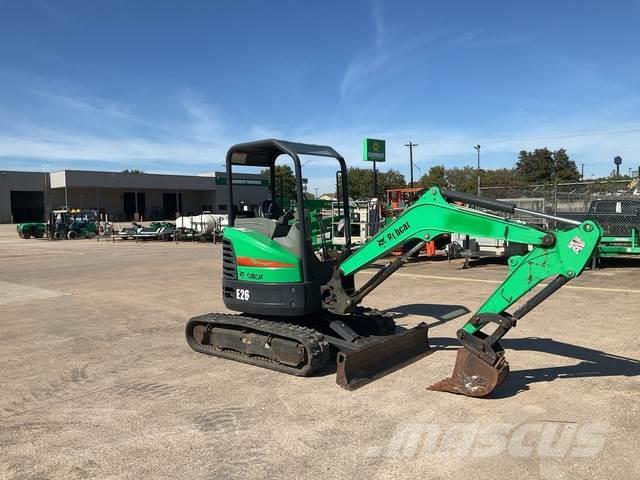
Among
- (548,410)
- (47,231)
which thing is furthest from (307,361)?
(47,231)

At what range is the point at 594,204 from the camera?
52.7 ft

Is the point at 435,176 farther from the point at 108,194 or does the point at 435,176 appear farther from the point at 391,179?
the point at 108,194

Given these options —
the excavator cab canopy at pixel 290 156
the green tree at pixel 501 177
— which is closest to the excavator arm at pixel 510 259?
the excavator cab canopy at pixel 290 156

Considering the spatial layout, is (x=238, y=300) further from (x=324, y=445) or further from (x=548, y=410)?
(x=548, y=410)

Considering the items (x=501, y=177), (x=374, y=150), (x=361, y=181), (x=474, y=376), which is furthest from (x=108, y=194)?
(x=474, y=376)

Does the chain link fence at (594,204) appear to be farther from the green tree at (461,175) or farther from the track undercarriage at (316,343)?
the green tree at (461,175)

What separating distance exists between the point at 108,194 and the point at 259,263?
70643mm

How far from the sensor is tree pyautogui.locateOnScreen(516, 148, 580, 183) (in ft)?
275

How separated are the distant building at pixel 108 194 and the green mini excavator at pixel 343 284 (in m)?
58.6

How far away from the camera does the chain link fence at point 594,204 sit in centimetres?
1536

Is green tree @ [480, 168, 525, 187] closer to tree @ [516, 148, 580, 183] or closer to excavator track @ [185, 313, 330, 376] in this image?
tree @ [516, 148, 580, 183]

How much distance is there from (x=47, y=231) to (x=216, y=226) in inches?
566

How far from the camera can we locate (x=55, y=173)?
6700 centimetres

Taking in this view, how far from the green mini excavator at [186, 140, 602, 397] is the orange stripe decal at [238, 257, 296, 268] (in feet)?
0.04
